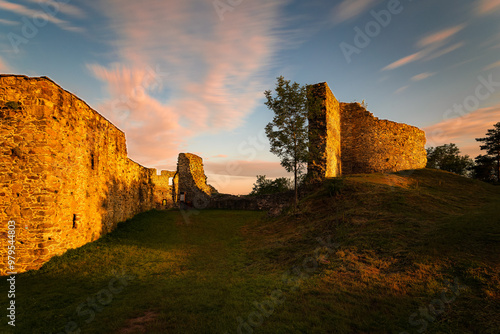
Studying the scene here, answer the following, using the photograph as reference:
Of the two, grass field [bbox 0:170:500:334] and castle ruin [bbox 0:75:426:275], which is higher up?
castle ruin [bbox 0:75:426:275]

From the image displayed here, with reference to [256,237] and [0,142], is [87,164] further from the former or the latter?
[256,237]

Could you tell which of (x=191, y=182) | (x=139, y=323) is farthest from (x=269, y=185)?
(x=139, y=323)

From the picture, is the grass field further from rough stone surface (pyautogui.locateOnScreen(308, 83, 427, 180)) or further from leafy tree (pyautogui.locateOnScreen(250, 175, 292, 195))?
leafy tree (pyautogui.locateOnScreen(250, 175, 292, 195))

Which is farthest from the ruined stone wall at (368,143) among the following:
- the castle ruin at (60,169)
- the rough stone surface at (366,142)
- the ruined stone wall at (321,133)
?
the castle ruin at (60,169)

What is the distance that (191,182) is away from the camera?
2930 cm

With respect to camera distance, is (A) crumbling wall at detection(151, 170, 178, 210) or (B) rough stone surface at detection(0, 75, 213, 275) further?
(A) crumbling wall at detection(151, 170, 178, 210)

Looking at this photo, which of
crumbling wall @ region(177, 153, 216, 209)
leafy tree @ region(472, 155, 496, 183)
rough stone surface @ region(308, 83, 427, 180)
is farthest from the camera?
leafy tree @ region(472, 155, 496, 183)

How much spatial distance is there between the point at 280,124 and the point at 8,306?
1553cm

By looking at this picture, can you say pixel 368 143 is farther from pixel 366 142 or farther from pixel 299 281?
pixel 299 281

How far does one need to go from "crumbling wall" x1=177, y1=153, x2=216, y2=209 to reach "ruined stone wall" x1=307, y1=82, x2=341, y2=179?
14845 mm

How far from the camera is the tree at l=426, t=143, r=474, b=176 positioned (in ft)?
138

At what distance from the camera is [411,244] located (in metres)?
7.18

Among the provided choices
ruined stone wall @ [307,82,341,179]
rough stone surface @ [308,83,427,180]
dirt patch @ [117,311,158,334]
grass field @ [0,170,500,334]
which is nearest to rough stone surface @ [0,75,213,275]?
grass field @ [0,170,500,334]

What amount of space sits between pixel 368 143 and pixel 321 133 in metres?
7.78
